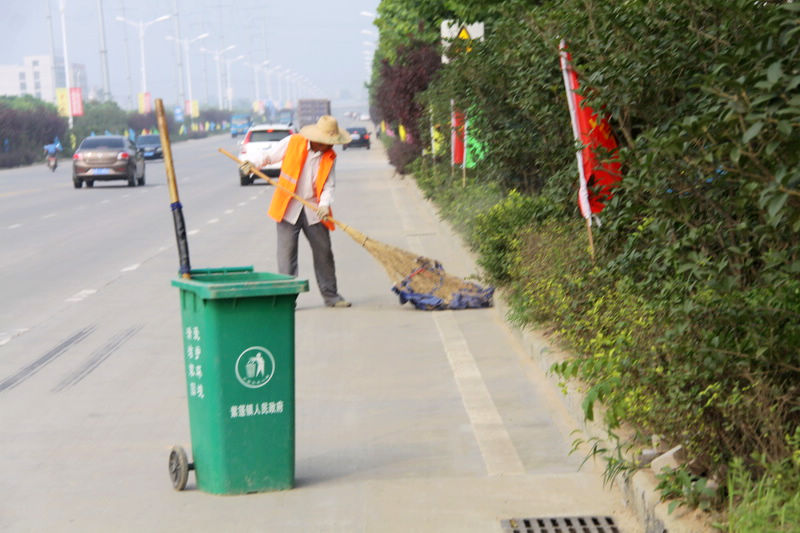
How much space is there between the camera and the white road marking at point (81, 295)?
1309 cm

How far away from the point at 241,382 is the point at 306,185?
591 cm

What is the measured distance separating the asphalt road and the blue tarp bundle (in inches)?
5.5

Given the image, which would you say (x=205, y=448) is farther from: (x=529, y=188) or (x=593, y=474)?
(x=529, y=188)

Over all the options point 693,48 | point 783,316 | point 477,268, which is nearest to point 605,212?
point 693,48

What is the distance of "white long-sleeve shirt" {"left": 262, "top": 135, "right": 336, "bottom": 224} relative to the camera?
11.4m

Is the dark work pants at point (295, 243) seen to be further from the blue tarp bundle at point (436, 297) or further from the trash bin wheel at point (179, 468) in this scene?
the trash bin wheel at point (179, 468)

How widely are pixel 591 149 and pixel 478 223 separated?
3.94 meters

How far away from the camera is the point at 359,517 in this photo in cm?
562

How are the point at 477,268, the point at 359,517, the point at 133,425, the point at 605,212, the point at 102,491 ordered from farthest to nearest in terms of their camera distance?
1. the point at 477,268
2. the point at 605,212
3. the point at 133,425
4. the point at 102,491
5. the point at 359,517

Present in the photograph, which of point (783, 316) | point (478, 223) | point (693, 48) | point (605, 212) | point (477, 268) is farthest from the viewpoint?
point (477, 268)

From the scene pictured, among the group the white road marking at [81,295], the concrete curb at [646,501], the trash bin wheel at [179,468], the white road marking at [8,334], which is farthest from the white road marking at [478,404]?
the white road marking at [81,295]

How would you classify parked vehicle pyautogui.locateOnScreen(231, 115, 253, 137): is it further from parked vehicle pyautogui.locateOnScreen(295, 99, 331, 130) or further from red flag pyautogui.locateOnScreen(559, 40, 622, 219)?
red flag pyautogui.locateOnScreen(559, 40, 622, 219)

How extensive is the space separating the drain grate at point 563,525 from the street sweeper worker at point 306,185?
6.12 meters

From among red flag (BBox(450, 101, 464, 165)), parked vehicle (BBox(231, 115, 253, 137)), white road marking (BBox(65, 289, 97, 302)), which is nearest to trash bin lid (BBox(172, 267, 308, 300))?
white road marking (BBox(65, 289, 97, 302))
